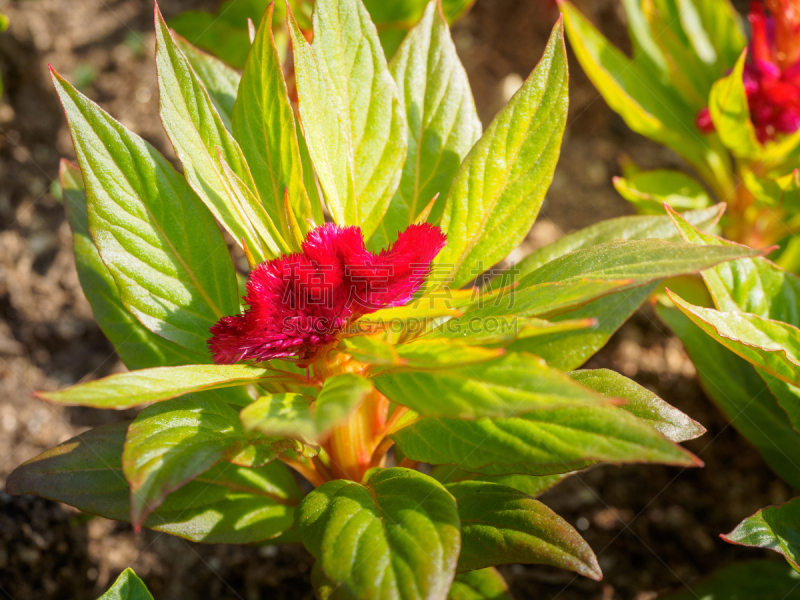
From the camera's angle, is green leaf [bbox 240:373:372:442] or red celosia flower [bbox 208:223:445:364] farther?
red celosia flower [bbox 208:223:445:364]

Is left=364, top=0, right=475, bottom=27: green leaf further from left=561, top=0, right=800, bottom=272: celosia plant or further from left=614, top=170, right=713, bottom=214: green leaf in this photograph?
left=614, top=170, right=713, bottom=214: green leaf

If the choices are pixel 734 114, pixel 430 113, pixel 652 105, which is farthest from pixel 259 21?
pixel 734 114

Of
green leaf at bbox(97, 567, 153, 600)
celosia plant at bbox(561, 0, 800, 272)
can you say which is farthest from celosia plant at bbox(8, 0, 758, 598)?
celosia plant at bbox(561, 0, 800, 272)

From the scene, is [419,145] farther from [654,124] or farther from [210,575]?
[210,575]

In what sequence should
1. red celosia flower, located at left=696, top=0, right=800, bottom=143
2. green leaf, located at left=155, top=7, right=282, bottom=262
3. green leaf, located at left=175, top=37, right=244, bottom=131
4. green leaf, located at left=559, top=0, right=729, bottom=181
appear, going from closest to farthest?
green leaf, located at left=155, top=7, right=282, bottom=262 → green leaf, located at left=175, top=37, right=244, bottom=131 → red celosia flower, located at left=696, top=0, right=800, bottom=143 → green leaf, located at left=559, top=0, right=729, bottom=181

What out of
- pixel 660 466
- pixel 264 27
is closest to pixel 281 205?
pixel 264 27

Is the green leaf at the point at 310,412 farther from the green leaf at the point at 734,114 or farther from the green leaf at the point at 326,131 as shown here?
the green leaf at the point at 734,114

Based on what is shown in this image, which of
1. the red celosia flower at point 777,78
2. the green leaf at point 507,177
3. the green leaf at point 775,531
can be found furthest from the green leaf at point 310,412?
the red celosia flower at point 777,78
